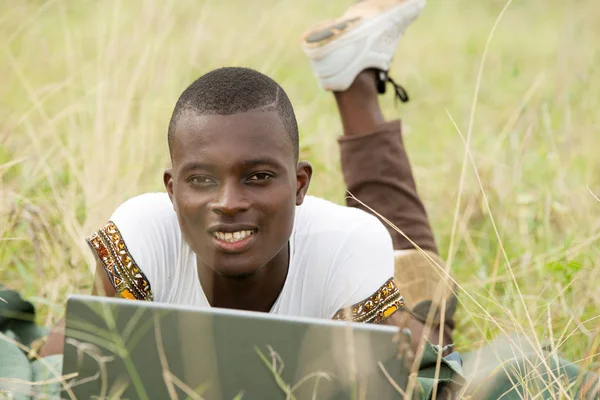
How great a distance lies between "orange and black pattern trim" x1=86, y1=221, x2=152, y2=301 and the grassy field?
23 centimetres

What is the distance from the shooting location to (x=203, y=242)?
96.3 inches

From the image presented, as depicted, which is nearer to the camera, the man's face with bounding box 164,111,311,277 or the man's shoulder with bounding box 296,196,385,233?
the man's face with bounding box 164,111,311,277

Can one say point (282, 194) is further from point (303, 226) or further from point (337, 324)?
point (337, 324)

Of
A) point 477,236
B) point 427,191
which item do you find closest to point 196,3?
point 427,191

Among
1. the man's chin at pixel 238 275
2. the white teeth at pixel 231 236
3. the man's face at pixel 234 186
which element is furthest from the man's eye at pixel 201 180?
the man's chin at pixel 238 275

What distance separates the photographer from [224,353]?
1.94m

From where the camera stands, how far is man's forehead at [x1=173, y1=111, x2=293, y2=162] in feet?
7.73

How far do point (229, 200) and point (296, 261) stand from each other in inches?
18.9

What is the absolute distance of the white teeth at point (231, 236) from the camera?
2.40 meters

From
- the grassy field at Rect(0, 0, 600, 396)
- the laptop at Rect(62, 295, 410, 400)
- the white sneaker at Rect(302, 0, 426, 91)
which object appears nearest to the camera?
the laptop at Rect(62, 295, 410, 400)

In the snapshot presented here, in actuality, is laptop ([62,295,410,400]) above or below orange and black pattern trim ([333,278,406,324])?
below

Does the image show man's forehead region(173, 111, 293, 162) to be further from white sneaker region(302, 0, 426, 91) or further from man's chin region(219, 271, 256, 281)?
white sneaker region(302, 0, 426, 91)

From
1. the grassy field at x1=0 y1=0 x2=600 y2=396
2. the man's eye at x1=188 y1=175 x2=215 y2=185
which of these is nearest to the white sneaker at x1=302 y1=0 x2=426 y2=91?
the grassy field at x1=0 y1=0 x2=600 y2=396

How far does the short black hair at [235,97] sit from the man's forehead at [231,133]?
0.02 metres
